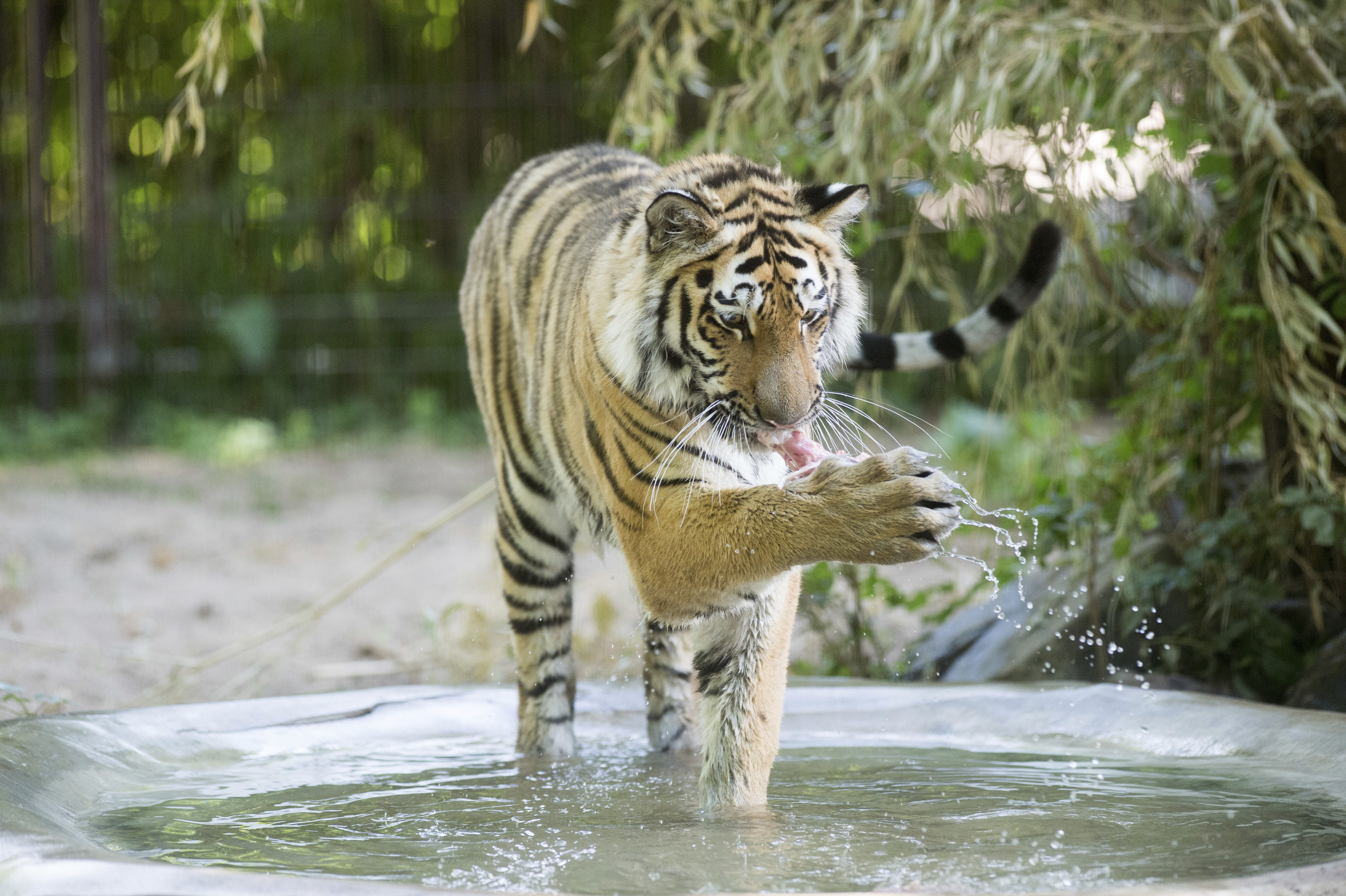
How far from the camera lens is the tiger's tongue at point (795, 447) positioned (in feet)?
7.42

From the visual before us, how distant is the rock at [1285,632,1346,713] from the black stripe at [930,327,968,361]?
1.07m

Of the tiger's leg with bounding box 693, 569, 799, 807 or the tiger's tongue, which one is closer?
the tiger's tongue

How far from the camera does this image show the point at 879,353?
3164mm

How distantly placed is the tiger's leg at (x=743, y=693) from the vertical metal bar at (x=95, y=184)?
6.87 meters

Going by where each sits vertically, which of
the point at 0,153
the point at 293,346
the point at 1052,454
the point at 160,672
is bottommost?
the point at 160,672

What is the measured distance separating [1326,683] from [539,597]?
182 centimetres

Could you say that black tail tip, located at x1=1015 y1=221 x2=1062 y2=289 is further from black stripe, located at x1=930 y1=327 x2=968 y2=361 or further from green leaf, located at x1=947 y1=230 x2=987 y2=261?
green leaf, located at x1=947 y1=230 x2=987 y2=261

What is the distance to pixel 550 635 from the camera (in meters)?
3.17

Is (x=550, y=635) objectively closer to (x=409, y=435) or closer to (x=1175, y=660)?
(x=1175, y=660)

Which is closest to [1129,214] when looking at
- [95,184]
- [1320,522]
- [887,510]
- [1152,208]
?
[1152,208]

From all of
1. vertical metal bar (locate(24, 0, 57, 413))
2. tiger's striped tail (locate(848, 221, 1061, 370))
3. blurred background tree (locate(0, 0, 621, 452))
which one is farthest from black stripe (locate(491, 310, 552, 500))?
vertical metal bar (locate(24, 0, 57, 413))

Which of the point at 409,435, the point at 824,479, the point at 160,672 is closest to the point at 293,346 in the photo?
the point at 409,435

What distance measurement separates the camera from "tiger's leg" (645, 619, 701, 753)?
10.2ft

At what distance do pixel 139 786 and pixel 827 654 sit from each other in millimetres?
2037
